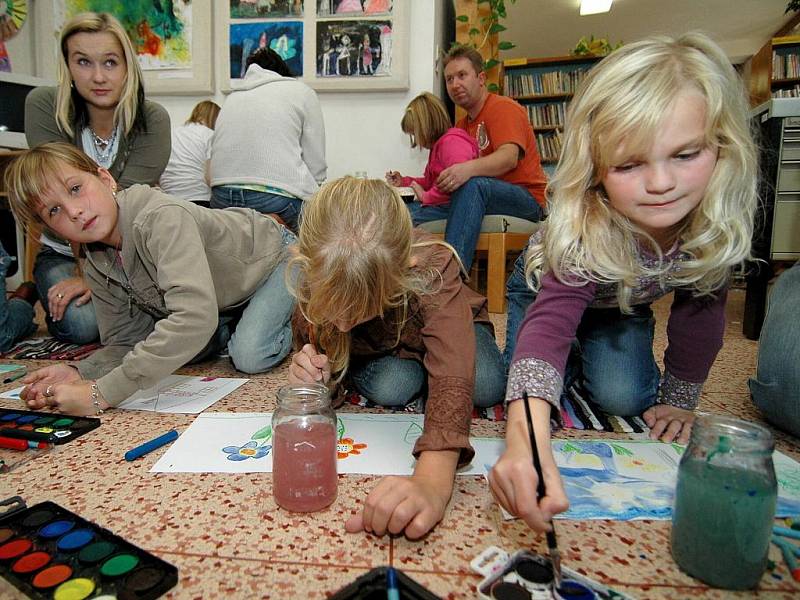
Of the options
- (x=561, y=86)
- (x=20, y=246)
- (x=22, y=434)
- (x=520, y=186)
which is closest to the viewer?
(x=22, y=434)

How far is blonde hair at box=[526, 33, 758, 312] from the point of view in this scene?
27.3 inches

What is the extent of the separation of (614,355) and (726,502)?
59 centimetres

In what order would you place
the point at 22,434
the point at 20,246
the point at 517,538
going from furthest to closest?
1. the point at 20,246
2. the point at 22,434
3. the point at 517,538

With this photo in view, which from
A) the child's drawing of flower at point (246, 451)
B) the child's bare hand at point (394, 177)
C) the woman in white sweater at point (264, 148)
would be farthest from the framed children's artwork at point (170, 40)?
the child's drawing of flower at point (246, 451)

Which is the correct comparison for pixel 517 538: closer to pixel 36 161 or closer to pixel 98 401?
A: pixel 98 401

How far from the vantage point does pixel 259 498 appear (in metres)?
0.70

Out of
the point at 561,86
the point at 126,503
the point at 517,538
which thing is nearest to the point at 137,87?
the point at 126,503

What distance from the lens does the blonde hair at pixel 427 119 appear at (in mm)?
2191

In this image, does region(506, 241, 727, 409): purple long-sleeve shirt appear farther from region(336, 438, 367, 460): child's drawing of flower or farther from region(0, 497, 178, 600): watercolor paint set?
region(0, 497, 178, 600): watercolor paint set

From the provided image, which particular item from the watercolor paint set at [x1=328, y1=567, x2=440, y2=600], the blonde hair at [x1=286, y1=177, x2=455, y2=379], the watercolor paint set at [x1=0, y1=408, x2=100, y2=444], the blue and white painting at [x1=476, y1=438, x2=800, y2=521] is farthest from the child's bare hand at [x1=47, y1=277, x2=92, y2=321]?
the watercolor paint set at [x1=328, y1=567, x2=440, y2=600]

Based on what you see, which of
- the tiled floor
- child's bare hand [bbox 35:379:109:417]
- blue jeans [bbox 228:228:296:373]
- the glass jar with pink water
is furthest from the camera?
blue jeans [bbox 228:228:296:373]

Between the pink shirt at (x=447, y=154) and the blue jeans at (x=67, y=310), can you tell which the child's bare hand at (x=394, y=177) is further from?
the blue jeans at (x=67, y=310)

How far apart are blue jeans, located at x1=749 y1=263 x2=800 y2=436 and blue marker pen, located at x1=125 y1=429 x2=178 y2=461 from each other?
1022 millimetres

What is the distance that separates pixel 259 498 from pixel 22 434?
46cm
